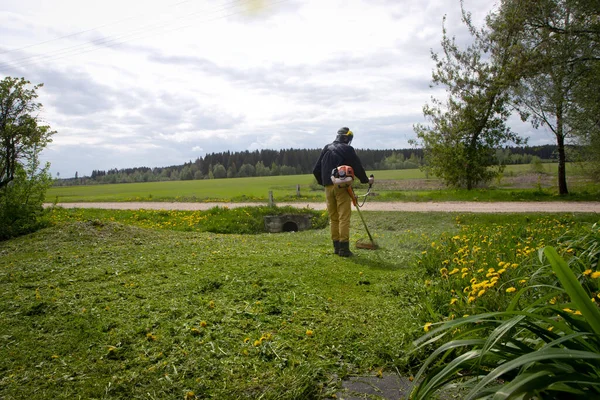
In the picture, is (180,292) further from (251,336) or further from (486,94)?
(486,94)

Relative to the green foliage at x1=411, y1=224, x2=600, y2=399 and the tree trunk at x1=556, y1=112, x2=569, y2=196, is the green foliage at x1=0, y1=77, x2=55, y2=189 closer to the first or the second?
the green foliage at x1=411, y1=224, x2=600, y2=399

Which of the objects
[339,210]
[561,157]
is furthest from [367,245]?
[561,157]

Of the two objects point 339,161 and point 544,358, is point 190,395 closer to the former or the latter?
point 544,358

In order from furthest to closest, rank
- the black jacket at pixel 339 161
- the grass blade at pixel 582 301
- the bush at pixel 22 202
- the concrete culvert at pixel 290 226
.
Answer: the concrete culvert at pixel 290 226 → the bush at pixel 22 202 → the black jacket at pixel 339 161 → the grass blade at pixel 582 301

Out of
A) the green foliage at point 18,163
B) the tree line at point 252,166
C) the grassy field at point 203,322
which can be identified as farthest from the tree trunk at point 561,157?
the tree line at point 252,166

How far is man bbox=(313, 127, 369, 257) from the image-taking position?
8156 millimetres

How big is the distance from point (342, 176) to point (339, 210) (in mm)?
691

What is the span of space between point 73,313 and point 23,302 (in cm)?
80

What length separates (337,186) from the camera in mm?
8164

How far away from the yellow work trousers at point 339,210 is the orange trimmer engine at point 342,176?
142mm

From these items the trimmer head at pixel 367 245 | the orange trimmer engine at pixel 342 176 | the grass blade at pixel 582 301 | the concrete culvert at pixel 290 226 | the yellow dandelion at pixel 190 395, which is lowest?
the concrete culvert at pixel 290 226

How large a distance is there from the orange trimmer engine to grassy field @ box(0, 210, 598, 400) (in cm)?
141

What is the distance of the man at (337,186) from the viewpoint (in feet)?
26.8

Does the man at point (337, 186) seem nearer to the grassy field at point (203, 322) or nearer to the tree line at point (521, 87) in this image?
the grassy field at point (203, 322)
